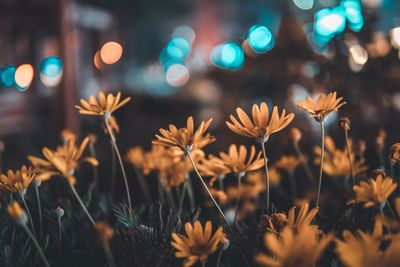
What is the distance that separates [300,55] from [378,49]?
1.19 feet

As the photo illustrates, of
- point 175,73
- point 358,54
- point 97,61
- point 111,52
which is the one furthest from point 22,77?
point 175,73

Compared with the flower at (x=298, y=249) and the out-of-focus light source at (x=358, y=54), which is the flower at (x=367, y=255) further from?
the out-of-focus light source at (x=358, y=54)

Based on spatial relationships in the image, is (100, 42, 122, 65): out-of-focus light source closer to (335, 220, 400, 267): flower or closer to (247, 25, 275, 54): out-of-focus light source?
(247, 25, 275, 54): out-of-focus light source

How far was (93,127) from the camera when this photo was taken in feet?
15.3

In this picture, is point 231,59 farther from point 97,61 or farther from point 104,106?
point 104,106

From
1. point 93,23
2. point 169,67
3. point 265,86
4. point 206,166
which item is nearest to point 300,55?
point 265,86

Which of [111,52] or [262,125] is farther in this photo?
[111,52]

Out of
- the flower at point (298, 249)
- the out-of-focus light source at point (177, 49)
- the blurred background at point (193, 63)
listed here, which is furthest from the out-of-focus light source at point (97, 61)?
the flower at point (298, 249)

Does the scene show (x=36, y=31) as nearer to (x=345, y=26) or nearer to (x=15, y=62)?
(x=15, y=62)

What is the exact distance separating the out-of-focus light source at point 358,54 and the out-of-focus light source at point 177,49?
28.8 ft

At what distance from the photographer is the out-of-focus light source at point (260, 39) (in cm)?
191

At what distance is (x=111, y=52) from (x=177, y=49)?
3651 millimetres

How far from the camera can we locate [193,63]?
8.34 meters

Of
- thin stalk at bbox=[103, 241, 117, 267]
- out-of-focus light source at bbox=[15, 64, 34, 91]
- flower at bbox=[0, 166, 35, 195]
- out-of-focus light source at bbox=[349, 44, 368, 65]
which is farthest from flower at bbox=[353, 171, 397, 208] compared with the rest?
out-of-focus light source at bbox=[15, 64, 34, 91]
